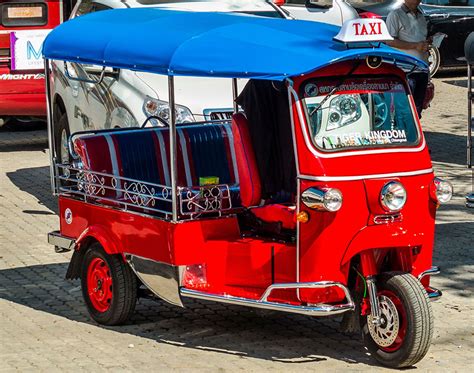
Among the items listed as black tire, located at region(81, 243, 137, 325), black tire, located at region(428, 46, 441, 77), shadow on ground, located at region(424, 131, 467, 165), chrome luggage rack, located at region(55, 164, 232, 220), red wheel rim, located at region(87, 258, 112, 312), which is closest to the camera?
chrome luggage rack, located at region(55, 164, 232, 220)

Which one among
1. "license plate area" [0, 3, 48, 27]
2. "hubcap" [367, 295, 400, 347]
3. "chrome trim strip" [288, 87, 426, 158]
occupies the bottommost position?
"hubcap" [367, 295, 400, 347]

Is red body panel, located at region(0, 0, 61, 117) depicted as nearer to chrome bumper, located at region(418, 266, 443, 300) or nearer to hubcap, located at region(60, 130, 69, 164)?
hubcap, located at region(60, 130, 69, 164)

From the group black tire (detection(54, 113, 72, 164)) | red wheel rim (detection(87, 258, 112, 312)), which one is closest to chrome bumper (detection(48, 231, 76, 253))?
red wheel rim (detection(87, 258, 112, 312))

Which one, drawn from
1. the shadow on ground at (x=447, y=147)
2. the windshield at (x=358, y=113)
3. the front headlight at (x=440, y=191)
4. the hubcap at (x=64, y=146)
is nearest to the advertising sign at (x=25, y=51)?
the hubcap at (x=64, y=146)

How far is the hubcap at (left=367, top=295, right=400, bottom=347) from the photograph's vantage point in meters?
7.64

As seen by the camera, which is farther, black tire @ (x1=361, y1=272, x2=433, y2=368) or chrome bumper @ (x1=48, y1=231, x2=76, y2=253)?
chrome bumper @ (x1=48, y1=231, x2=76, y2=253)

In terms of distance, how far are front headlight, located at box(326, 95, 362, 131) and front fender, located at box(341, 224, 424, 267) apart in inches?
27.1

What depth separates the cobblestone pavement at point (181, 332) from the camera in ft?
26.0

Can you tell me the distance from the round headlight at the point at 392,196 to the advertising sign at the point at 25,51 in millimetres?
8847

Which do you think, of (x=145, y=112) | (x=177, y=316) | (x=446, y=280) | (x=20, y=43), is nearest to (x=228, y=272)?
(x=177, y=316)

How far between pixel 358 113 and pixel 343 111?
107 mm

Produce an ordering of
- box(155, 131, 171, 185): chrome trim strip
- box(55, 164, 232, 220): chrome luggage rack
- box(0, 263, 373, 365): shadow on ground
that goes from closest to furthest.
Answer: box(0, 263, 373, 365): shadow on ground, box(55, 164, 232, 220): chrome luggage rack, box(155, 131, 171, 185): chrome trim strip

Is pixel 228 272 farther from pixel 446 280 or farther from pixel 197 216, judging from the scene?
pixel 446 280

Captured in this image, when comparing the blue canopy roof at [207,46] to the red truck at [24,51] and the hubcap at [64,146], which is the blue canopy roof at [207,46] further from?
the red truck at [24,51]
